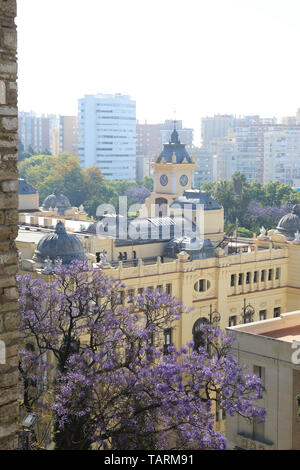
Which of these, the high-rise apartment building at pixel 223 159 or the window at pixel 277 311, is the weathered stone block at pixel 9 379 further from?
the high-rise apartment building at pixel 223 159

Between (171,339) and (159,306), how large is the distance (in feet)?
39.6

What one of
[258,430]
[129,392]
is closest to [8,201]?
[129,392]

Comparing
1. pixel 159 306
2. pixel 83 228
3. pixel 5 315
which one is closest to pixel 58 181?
pixel 83 228

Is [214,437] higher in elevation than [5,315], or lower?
lower

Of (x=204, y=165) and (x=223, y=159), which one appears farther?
(x=223, y=159)

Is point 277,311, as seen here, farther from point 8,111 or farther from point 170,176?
point 8,111

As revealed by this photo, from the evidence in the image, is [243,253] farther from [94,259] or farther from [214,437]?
[214,437]

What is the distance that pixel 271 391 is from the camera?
30922 millimetres

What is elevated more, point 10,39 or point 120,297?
point 10,39

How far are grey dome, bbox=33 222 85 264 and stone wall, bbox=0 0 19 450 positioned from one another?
31.4m

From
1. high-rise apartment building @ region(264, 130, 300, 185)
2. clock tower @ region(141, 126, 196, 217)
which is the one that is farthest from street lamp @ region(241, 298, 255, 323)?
high-rise apartment building @ region(264, 130, 300, 185)

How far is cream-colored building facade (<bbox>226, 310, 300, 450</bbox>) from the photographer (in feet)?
99.1

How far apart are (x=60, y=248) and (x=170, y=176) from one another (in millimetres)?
21719

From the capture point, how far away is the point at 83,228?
5588 centimetres
